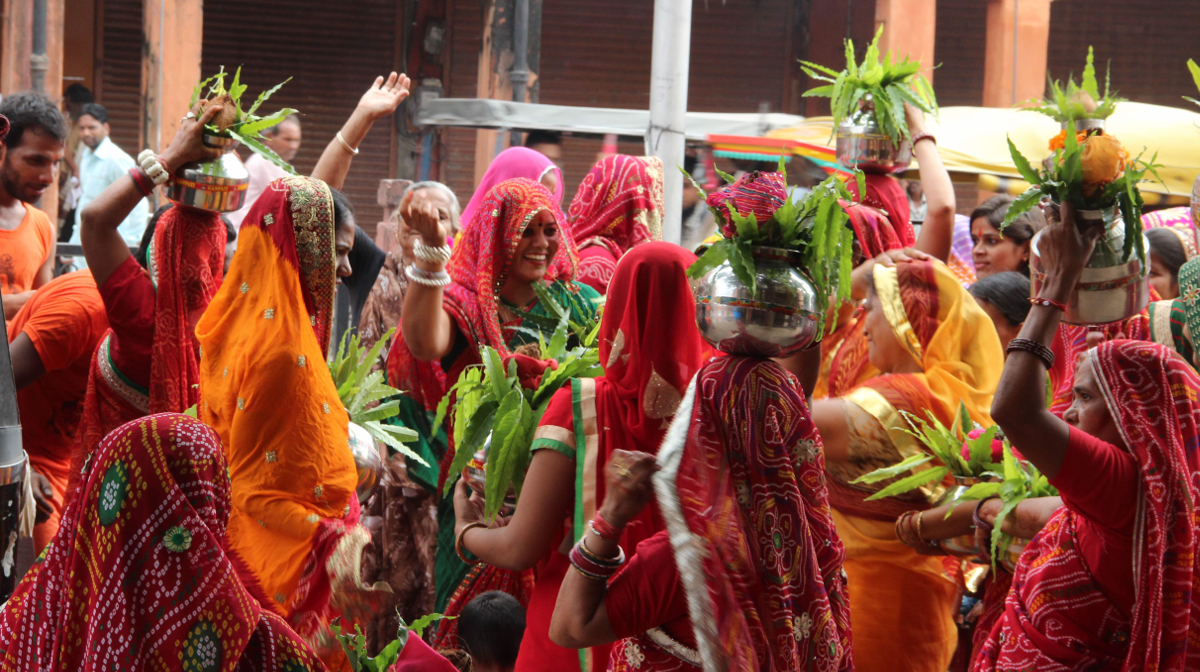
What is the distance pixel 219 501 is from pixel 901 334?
2044mm

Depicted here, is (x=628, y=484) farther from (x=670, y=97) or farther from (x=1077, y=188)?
(x=670, y=97)

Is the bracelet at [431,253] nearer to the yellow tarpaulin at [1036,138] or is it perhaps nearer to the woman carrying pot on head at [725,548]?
the woman carrying pot on head at [725,548]

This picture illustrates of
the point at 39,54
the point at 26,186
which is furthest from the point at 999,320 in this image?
the point at 39,54

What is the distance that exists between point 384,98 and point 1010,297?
241cm

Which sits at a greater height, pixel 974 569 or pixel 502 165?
pixel 502 165

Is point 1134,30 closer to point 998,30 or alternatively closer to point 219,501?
point 998,30

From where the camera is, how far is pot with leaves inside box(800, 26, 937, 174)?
4.73 m

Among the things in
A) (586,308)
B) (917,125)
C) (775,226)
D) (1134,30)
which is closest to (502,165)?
(586,308)

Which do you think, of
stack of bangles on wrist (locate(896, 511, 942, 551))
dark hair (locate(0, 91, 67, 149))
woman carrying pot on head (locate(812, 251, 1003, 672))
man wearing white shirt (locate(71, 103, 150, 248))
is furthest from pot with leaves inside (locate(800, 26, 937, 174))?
man wearing white shirt (locate(71, 103, 150, 248))

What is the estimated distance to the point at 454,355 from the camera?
4.27 metres

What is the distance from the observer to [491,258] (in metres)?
4.29

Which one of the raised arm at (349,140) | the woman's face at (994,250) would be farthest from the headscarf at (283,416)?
the woman's face at (994,250)

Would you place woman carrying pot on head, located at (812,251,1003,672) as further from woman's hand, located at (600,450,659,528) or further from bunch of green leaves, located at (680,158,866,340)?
woman's hand, located at (600,450,659,528)

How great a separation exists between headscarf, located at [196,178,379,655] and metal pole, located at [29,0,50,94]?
672 cm
